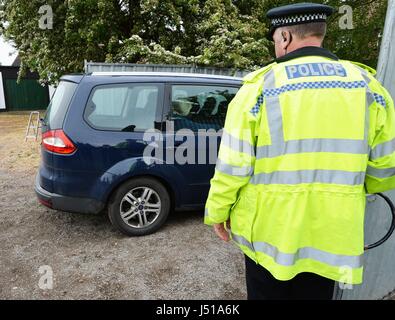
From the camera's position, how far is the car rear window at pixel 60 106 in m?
3.70

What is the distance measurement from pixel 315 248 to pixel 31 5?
11.6 m

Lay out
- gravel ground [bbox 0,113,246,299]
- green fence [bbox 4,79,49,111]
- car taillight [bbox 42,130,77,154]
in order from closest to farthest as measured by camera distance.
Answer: gravel ground [bbox 0,113,246,299] → car taillight [bbox 42,130,77,154] → green fence [bbox 4,79,49,111]

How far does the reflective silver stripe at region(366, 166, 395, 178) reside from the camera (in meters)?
1.78

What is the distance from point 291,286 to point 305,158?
68 centimetres

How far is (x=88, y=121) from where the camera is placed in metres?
3.70

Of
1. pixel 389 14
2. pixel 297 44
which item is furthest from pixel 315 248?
→ pixel 389 14

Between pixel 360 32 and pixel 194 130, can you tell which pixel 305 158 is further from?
pixel 360 32

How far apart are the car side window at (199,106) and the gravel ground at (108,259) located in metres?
1.24

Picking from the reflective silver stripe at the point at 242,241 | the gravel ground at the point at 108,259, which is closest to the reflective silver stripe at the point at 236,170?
the reflective silver stripe at the point at 242,241

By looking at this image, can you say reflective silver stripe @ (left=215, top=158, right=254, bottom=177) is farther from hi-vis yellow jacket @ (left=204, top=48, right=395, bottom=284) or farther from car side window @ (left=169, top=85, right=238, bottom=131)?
car side window @ (left=169, top=85, right=238, bottom=131)

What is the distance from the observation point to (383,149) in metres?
1.73

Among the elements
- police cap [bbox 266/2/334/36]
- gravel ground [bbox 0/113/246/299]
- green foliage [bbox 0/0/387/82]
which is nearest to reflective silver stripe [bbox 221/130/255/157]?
police cap [bbox 266/2/334/36]

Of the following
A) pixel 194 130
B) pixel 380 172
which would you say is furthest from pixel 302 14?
pixel 194 130

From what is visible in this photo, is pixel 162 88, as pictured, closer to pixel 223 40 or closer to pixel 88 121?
pixel 88 121
